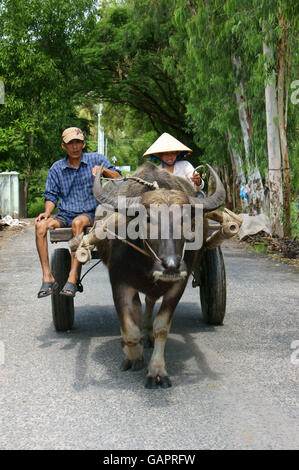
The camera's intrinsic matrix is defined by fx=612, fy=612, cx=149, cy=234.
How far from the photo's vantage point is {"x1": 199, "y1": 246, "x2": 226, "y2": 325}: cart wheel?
6.84 metres

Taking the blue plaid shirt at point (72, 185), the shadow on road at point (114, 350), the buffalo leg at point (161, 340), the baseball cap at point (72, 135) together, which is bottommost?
the shadow on road at point (114, 350)

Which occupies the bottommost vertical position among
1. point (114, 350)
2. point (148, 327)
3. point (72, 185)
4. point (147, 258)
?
point (114, 350)

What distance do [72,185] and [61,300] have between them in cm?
134

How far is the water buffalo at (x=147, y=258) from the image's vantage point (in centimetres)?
499

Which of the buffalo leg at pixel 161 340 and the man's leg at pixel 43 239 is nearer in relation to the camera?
the buffalo leg at pixel 161 340


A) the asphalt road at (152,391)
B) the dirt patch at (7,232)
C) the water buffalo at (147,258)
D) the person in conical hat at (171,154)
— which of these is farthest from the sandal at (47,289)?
the dirt patch at (7,232)

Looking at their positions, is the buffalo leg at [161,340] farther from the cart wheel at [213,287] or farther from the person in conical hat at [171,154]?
the person in conical hat at [171,154]

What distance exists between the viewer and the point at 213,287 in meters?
6.84

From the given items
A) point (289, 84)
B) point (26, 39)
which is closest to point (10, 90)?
point (26, 39)

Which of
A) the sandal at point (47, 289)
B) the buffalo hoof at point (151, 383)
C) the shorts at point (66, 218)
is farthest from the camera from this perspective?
the shorts at point (66, 218)

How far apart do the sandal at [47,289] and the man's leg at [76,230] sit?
19 cm

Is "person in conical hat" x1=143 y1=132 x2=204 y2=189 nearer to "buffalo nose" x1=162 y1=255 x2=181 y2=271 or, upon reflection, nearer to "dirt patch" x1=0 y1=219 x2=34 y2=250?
"buffalo nose" x1=162 y1=255 x2=181 y2=271

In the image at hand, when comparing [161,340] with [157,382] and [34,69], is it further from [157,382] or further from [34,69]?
[34,69]

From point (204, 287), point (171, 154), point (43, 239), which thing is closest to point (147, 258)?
point (43, 239)
